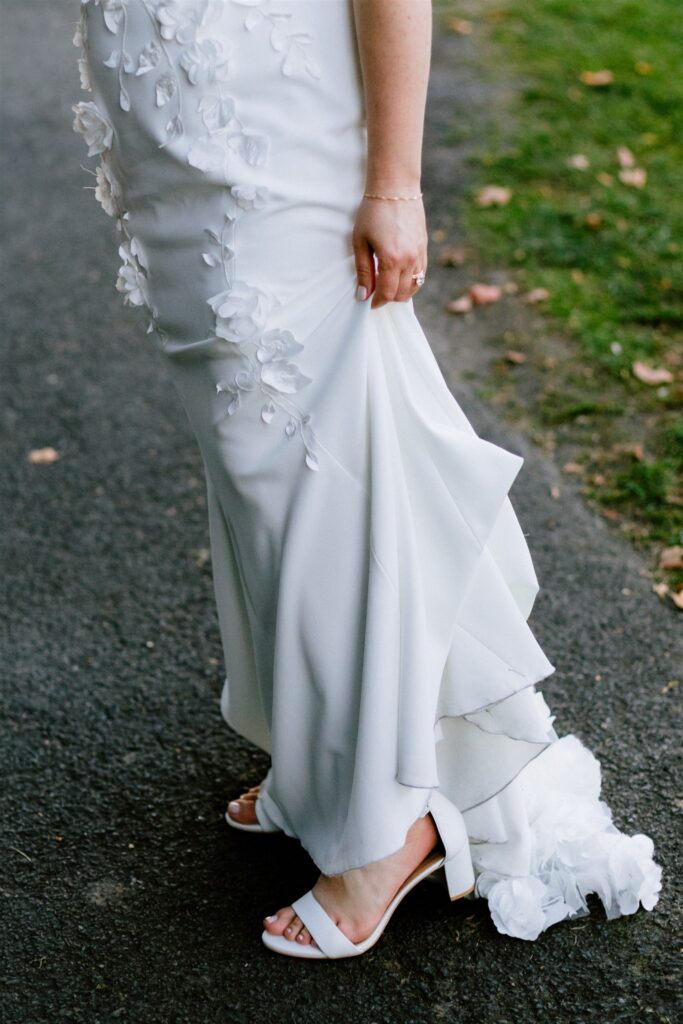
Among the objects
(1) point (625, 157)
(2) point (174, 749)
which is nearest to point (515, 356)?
(1) point (625, 157)

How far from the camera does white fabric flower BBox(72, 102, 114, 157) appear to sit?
6.43 ft

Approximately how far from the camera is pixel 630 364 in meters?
4.12

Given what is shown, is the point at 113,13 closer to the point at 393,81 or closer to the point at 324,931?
the point at 393,81

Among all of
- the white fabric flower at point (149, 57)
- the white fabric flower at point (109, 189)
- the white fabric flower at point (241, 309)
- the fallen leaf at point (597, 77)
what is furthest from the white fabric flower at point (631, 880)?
the fallen leaf at point (597, 77)

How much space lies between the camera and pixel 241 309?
1865mm

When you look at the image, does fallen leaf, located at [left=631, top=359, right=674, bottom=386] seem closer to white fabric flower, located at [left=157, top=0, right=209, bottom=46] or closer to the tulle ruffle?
the tulle ruffle

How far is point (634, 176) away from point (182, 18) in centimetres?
394

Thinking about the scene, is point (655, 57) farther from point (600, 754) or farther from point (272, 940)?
point (272, 940)

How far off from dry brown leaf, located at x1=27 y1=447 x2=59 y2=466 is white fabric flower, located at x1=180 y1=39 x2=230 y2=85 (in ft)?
7.99

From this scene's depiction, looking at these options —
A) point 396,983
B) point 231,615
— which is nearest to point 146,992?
point 396,983

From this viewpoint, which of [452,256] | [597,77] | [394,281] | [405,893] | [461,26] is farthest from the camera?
[461,26]

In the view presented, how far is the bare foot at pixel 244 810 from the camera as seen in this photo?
2504 mm

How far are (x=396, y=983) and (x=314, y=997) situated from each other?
153 mm

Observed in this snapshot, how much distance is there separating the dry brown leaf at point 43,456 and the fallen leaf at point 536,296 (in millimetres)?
1939
